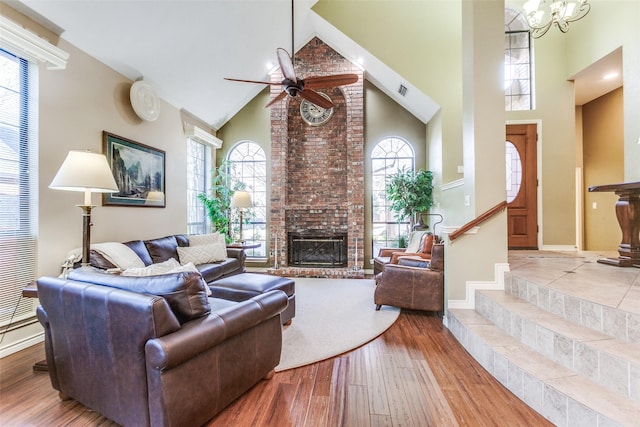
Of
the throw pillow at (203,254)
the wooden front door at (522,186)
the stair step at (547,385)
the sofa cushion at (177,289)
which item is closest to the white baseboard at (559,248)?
the wooden front door at (522,186)

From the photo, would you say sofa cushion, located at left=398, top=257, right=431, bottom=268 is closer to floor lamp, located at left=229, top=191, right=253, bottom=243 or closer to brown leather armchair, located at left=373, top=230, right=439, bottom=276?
brown leather armchair, located at left=373, top=230, right=439, bottom=276

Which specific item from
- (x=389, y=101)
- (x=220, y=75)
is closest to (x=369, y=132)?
(x=389, y=101)

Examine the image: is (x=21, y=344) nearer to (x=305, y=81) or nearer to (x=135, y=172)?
(x=135, y=172)

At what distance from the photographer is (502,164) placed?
3.02 meters

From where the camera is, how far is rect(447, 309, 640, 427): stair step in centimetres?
143

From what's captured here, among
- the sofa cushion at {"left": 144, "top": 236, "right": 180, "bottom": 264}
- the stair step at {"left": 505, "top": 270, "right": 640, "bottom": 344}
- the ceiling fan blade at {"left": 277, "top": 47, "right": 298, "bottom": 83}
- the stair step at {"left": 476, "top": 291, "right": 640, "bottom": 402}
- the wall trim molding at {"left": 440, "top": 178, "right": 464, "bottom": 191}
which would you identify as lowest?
the stair step at {"left": 476, "top": 291, "right": 640, "bottom": 402}

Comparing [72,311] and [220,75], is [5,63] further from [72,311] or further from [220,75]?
[220,75]

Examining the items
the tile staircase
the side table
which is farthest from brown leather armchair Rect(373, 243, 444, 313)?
the side table

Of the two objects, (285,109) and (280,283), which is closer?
(280,283)

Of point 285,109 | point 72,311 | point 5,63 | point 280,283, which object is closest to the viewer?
point 72,311

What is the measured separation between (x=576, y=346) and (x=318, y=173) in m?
4.92

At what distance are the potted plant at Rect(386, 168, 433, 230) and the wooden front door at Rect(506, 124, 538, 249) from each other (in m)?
1.31

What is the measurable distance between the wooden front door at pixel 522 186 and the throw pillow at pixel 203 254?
488 centimetres

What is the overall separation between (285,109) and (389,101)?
2203mm
